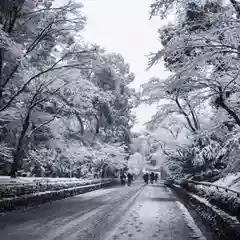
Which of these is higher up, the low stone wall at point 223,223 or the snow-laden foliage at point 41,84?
the snow-laden foliage at point 41,84

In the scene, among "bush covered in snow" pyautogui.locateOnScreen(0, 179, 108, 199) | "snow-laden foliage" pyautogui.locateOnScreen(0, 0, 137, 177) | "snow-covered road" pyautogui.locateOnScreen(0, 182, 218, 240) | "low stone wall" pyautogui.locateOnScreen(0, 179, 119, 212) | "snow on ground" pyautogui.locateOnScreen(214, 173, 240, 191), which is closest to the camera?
"snow-covered road" pyautogui.locateOnScreen(0, 182, 218, 240)

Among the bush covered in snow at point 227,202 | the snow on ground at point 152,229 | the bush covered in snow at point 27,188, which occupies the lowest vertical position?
the snow on ground at point 152,229

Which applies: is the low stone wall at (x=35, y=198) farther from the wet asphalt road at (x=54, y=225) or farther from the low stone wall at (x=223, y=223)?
the low stone wall at (x=223, y=223)

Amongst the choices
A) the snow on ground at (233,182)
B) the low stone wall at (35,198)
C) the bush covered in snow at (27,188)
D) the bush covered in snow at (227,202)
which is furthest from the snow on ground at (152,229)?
the bush covered in snow at (27,188)

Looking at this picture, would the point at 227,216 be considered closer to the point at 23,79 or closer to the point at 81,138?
the point at 23,79

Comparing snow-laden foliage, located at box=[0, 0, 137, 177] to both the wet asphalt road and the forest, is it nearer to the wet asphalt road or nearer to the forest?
the forest

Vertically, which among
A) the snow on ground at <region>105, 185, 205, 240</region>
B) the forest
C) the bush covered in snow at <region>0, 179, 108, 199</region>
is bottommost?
the snow on ground at <region>105, 185, 205, 240</region>

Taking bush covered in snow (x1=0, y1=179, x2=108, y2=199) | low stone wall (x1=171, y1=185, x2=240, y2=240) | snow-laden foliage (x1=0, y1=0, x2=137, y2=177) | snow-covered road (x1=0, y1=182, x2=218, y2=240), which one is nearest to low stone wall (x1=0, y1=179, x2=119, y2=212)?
bush covered in snow (x1=0, y1=179, x2=108, y2=199)

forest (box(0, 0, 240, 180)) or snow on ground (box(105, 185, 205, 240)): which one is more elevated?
forest (box(0, 0, 240, 180))

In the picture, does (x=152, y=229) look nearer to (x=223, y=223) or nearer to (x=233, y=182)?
(x=223, y=223)

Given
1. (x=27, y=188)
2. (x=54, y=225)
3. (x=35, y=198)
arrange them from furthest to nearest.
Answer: (x=35, y=198), (x=27, y=188), (x=54, y=225)

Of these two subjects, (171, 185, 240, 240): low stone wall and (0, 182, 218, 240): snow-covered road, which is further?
(0, 182, 218, 240): snow-covered road

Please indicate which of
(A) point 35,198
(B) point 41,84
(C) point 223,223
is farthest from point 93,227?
(B) point 41,84

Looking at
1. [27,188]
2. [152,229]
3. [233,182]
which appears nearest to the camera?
[152,229]
